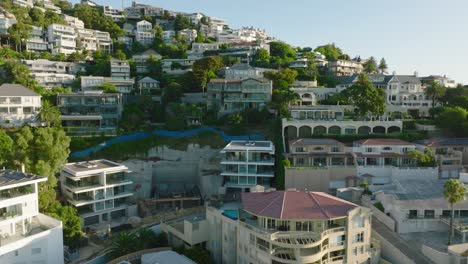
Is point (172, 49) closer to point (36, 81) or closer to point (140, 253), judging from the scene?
point (36, 81)

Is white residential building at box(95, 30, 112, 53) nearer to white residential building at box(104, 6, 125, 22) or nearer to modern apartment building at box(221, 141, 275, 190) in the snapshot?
white residential building at box(104, 6, 125, 22)

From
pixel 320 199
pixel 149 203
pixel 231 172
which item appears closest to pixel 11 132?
pixel 149 203

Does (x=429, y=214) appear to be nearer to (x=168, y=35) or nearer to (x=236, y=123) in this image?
(x=236, y=123)

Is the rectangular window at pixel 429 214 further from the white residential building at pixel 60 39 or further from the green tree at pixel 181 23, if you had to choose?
the green tree at pixel 181 23

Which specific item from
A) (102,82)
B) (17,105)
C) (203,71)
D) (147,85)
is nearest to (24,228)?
(17,105)

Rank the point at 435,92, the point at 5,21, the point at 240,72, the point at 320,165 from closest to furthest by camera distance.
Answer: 1. the point at 320,165
2. the point at 435,92
3. the point at 240,72
4. the point at 5,21

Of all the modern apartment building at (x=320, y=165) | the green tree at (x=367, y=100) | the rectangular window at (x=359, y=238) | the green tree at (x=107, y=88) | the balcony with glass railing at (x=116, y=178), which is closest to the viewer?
the rectangular window at (x=359, y=238)

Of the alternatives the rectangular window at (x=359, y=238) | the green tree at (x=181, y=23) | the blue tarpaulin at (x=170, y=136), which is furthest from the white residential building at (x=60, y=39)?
the rectangular window at (x=359, y=238)
